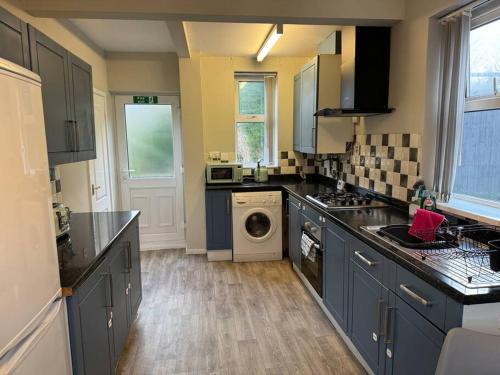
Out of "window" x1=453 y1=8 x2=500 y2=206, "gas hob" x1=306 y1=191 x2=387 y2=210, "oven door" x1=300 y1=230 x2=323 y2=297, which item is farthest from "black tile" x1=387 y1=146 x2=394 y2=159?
"oven door" x1=300 y1=230 x2=323 y2=297

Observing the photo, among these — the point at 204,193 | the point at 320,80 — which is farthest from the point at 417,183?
the point at 204,193

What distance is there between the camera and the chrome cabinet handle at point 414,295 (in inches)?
57.5

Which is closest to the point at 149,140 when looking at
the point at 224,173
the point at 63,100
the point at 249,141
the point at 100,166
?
the point at 100,166

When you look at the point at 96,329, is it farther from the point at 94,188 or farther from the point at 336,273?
the point at 94,188

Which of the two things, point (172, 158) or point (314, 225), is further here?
point (172, 158)

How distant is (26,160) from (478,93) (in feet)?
8.06

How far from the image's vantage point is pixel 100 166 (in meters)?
4.03

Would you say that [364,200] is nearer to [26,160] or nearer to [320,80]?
[320,80]

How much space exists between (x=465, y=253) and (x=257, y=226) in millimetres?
2653

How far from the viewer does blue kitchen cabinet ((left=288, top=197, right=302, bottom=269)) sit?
352cm

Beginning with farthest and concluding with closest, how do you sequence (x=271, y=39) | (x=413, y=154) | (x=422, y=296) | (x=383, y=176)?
(x=271, y=39), (x=383, y=176), (x=413, y=154), (x=422, y=296)

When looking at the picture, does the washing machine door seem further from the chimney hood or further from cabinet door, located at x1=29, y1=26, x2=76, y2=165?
cabinet door, located at x1=29, y1=26, x2=76, y2=165

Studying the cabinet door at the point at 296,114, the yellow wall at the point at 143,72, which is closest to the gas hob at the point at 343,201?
the cabinet door at the point at 296,114

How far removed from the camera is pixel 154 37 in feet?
12.1
